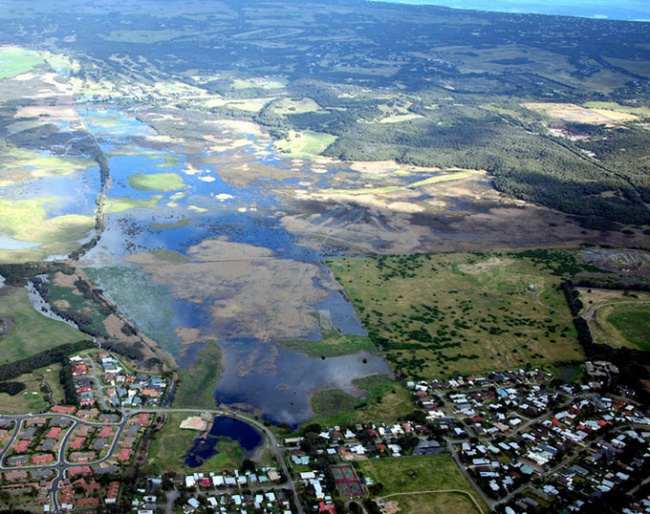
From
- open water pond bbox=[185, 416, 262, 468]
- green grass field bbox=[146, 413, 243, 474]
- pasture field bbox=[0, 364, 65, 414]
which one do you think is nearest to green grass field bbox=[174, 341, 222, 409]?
open water pond bbox=[185, 416, 262, 468]

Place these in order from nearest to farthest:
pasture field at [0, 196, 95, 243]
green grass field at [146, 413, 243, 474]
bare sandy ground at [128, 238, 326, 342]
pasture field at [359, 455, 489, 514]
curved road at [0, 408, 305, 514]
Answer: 1. pasture field at [359, 455, 489, 514]
2. curved road at [0, 408, 305, 514]
3. green grass field at [146, 413, 243, 474]
4. bare sandy ground at [128, 238, 326, 342]
5. pasture field at [0, 196, 95, 243]

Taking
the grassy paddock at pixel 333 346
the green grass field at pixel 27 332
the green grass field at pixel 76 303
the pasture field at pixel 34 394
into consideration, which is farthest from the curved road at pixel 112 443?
the green grass field at pixel 76 303

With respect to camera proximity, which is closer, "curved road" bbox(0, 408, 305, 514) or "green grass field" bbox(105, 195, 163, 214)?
"curved road" bbox(0, 408, 305, 514)

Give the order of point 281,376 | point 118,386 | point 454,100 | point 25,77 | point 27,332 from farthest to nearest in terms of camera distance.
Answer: point 25,77 < point 454,100 < point 27,332 < point 281,376 < point 118,386

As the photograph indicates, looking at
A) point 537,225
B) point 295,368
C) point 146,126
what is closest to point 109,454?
point 295,368

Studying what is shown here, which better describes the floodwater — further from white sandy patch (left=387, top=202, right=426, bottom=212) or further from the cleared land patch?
the cleared land patch

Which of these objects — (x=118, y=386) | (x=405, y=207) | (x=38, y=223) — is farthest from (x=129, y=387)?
(x=405, y=207)

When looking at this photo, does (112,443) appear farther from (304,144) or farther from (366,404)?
(304,144)
